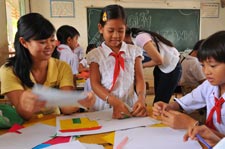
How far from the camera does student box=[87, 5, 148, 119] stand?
137cm

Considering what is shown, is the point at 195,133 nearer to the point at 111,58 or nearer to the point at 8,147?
the point at 8,147

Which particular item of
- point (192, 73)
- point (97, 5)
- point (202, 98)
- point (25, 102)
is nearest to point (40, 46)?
point (25, 102)

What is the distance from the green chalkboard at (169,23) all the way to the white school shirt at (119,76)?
137 inches

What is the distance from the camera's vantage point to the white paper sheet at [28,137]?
2.81 feet

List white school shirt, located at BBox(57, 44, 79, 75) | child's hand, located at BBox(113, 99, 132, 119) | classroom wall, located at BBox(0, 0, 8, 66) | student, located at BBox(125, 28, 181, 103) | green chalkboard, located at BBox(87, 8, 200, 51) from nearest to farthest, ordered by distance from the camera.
Answer: child's hand, located at BBox(113, 99, 132, 119) < student, located at BBox(125, 28, 181, 103) < classroom wall, located at BBox(0, 0, 8, 66) < white school shirt, located at BBox(57, 44, 79, 75) < green chalkboard, located at BBox(87, 8, 200, 51)

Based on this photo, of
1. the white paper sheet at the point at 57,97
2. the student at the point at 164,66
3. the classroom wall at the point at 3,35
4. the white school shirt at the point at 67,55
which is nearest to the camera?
the white paper sheet at the point at 57,97

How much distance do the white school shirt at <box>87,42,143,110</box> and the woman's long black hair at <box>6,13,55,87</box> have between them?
325mm

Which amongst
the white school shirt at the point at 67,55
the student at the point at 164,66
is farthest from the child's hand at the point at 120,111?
the white school shirt at the point at 67,55

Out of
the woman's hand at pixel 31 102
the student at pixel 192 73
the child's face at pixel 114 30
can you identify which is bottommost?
the student at pixel 192 73

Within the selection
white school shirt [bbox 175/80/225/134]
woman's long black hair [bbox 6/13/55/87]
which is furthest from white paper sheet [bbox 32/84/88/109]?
white school shirt [bbox 175/80/225/134]

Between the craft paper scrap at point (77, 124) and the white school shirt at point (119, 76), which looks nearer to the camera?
the craft paper scrap at point (77, 124)

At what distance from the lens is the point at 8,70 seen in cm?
125

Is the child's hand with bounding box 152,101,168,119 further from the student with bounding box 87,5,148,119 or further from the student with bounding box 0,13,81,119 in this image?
the student with bounding box 0,13,81,119

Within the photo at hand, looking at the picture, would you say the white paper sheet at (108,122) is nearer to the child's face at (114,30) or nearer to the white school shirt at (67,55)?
the child's face at (114,30)
